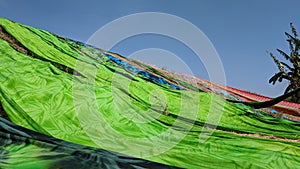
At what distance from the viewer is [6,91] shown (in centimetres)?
199

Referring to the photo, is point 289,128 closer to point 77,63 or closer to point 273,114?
point 273,114

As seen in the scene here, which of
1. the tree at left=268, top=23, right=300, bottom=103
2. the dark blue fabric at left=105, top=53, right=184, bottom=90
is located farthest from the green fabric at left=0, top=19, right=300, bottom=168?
the tree at left=268, top=23, right=300, bottom=103

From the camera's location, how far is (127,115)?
2250 mm

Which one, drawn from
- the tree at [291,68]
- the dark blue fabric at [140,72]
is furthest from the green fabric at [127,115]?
the tree at [291,68]

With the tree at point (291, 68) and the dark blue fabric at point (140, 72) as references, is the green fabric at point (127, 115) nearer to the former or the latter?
the dark blue fabric at point (140, 72)

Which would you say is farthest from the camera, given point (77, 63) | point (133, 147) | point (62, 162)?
point (77, 63)

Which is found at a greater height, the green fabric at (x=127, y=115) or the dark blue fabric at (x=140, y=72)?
the dark blue fabric at (x=140, y=72)

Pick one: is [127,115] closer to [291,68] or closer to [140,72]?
[140,72]

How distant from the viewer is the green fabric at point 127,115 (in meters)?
1.74

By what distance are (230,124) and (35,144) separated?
178 centimetres

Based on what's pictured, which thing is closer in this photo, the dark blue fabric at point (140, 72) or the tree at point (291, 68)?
the dark blue fabric at point (140, 72)

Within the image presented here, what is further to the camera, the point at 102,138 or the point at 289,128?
the point at 289,128

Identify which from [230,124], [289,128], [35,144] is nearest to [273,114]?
[289,128]

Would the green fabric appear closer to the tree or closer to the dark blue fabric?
the dark blue fabric
